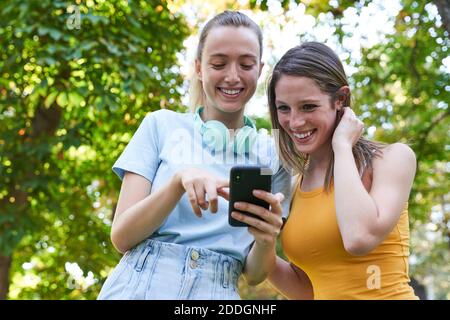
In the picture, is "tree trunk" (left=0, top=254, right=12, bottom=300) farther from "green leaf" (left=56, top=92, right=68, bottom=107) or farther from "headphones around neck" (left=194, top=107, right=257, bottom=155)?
"headphones around neck" (left=194, top=107, right=257, bottom=155)

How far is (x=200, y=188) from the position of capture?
5.57ft

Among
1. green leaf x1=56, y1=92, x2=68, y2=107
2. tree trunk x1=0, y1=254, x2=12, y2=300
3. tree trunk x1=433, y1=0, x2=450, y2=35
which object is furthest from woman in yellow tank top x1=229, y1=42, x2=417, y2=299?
tree trunk x1=0, y1=254, x2=12, y2=300

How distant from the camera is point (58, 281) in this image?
6824 millimetres

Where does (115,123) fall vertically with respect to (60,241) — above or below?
above

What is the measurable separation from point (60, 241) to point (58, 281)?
0.58m

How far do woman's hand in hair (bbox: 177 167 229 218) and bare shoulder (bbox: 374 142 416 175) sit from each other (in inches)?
27.2

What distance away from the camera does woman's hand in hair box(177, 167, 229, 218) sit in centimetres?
167

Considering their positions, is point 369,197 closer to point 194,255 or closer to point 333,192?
point 333,192

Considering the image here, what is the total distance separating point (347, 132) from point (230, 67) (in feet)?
1.59

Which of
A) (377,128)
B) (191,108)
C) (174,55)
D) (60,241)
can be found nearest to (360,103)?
(377,128)

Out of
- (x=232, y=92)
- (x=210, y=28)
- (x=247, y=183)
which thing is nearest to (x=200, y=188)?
(x=247, y=183)

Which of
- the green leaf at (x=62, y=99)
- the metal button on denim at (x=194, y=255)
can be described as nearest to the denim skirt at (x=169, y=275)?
the metal button on denim at (x=194, y=255)

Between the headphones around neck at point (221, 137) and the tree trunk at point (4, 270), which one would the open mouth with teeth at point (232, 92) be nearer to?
the headphones around neck at point (221, 137)
